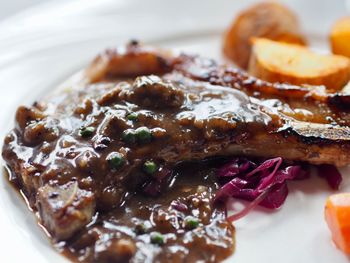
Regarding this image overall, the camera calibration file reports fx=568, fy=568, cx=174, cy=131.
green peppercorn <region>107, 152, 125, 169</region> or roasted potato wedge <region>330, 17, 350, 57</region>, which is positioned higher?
green peppercorn <region>107, 152, 125, 169</region>

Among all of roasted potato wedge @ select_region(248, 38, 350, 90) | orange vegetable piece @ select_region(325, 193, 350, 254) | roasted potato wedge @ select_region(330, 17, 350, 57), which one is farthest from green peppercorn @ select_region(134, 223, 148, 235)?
roasted potato wedge @ select_region(330, 17, 350, 57)

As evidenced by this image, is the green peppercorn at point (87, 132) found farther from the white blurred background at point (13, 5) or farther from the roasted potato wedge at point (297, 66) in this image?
the white blurred background at point (13, 5)

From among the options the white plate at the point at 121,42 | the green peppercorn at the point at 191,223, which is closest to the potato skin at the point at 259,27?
the white plate at the point at 121,42

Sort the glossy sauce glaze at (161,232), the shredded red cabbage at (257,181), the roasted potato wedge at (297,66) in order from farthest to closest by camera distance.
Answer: the roasted potato wedge at (297,66)
the shredded red cabbage at (257,181)
the glossy sauce glaze at (161,232)

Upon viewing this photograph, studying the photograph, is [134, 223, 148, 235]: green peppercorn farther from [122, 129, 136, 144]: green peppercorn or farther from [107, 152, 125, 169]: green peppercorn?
[122, 129, 136, 144]: green peppercorn

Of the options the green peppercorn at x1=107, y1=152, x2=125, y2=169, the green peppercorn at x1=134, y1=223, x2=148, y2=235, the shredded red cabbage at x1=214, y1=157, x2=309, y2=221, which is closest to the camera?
the green peppercorn at x1=134, y1=223, x2=148, y2=235

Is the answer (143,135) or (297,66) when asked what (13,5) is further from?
(297,66)

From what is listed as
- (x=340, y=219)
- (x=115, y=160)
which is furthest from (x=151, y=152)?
(x=340, y=219)
